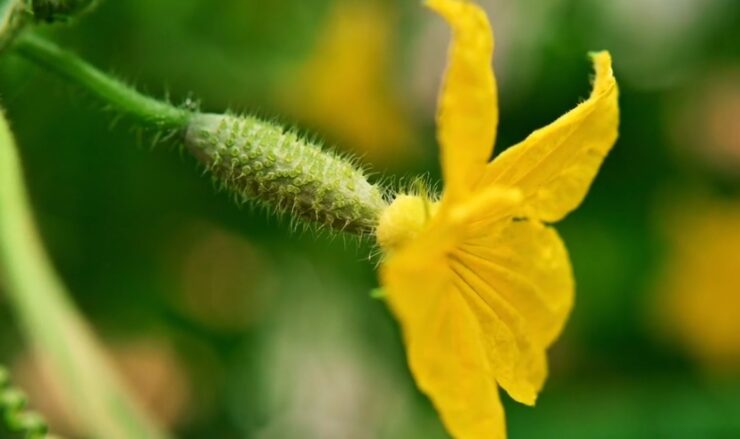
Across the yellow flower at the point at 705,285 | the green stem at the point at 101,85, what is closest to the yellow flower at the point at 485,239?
the green stem at the point at 101,85

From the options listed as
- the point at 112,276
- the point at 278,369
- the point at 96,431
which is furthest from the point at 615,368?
the point at 96,431

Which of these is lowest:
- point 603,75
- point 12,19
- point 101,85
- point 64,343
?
point 64,343

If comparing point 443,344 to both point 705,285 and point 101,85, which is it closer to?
→ point 101,85

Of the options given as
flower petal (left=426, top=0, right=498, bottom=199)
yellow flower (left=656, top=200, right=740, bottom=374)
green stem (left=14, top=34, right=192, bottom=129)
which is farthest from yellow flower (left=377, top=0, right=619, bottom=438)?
yellow flower (left=656, top=200, right=740, bottom=374)

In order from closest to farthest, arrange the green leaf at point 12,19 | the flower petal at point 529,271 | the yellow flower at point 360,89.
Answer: the flower petal at point 529,271
the green leaf at point 12,19
the yellow flower at point 360,89

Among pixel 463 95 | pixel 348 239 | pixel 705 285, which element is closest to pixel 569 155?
pixel 463 95

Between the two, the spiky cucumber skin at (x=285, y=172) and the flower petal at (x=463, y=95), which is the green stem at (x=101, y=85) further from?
the flower petal at (x=463, y=95)
